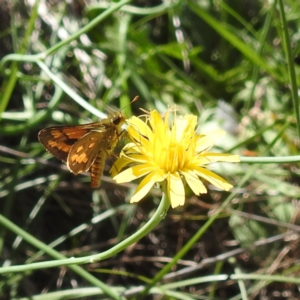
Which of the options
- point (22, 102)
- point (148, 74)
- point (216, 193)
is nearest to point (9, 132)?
point (22, 102)

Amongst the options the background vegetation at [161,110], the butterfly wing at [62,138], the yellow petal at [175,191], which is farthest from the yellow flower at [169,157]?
the background vegetation at [161,110]

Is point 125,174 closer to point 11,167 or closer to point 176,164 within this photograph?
point 176,164

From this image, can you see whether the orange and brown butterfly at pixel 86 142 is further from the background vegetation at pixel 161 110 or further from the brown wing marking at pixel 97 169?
the background vegetation at pixel 161 110

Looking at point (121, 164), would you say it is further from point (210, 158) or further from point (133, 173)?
point (210, 158)

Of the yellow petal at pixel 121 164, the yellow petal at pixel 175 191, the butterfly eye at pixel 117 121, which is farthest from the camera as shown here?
the butterfly eye at pixel 117 121

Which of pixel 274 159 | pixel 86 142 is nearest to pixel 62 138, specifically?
pixel 86 142

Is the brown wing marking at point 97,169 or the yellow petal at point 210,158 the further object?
the brown wing marking at point 97,169

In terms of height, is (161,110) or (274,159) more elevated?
(161,110)
